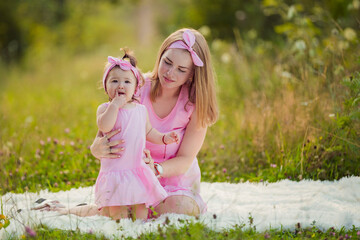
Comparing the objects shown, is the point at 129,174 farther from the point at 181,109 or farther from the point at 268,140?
the point at 268,140

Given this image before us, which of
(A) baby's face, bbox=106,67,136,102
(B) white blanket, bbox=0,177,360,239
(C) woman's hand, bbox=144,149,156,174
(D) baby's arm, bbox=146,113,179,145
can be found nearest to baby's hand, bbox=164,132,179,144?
(D) baby's arm, bbox=146,113,179,145

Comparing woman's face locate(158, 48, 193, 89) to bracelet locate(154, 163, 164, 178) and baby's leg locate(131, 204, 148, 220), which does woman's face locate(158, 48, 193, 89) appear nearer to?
bracelet locate(154, 163, 164, 178)

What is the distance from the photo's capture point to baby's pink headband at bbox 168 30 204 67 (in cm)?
312

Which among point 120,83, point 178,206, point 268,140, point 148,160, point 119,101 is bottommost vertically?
point 178,206

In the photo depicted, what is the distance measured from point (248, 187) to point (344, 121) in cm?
98

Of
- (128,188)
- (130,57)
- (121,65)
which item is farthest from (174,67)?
(128,188)

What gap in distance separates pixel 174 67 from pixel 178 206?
3.16 ft

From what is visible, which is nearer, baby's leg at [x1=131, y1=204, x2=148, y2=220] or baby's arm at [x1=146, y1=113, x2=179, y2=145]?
baby's leg at [x1=131, y1=204, x2=148, y2=220]

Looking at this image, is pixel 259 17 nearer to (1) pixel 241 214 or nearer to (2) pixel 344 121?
(2) pixel 344 121

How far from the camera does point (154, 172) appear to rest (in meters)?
3.09

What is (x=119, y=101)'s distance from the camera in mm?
2770

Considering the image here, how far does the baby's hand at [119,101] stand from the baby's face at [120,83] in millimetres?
28

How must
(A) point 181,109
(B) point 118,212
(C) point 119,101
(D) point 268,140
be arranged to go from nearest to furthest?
(C) point 119,101, (B) point 118,212, (A) point 181,109, (D) point 268,140

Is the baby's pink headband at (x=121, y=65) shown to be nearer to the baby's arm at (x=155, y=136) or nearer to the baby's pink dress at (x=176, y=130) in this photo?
the baby's arm at (x=155, y=136)
